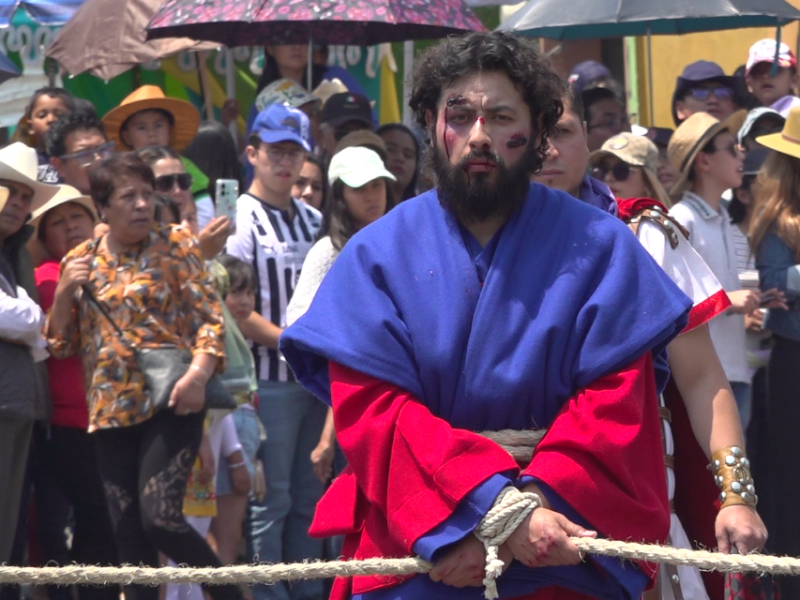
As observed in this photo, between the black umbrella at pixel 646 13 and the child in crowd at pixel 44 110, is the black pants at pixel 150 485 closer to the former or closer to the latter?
the child in crowd at pixel 44 110

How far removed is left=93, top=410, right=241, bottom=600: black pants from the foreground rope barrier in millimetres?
1973

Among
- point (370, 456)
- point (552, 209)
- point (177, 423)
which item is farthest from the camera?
point (177, 423)

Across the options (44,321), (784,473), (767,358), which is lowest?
(784,473)

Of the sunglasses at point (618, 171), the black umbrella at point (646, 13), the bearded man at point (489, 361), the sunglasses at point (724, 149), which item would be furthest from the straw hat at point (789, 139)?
the bearded man at point (489, 361)

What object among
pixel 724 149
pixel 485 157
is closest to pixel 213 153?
pixel 724 149

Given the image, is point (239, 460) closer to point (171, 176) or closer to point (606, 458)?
point (171, 176)

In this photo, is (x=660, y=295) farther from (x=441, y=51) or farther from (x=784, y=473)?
(x=784, y=473)

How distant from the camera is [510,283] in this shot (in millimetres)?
2848

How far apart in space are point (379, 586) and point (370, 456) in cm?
28

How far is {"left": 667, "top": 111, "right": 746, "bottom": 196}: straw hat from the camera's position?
6.19 m

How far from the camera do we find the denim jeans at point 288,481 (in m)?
6.07

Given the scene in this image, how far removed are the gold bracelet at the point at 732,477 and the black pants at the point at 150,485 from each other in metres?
2.44

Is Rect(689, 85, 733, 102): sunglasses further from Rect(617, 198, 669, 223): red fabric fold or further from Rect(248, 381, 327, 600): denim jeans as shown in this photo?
Rect(617, 198, 669, 223): red fabric fold

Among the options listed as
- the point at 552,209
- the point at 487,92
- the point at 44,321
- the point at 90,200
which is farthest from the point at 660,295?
the point at 90,200
